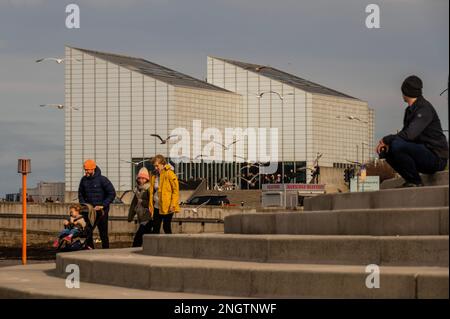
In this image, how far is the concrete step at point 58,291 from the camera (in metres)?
11.5

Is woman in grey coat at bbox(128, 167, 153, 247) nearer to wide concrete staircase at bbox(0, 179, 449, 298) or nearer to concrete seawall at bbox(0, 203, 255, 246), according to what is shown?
wide concrete staircase at bbox(0, 179, 449, 298)

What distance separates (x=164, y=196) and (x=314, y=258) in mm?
7714

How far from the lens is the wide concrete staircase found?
10805 mm

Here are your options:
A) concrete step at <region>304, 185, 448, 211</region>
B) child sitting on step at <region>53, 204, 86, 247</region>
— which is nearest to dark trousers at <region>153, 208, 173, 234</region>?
child sitting on step at <region>53, 204, 86, 247</region>

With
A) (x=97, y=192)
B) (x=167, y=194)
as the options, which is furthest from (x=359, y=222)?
(x=97, y=192)

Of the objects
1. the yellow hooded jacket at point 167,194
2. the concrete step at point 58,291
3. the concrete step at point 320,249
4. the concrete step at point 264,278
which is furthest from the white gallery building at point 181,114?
the concrete step at point 264,278

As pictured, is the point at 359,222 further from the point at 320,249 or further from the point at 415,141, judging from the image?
the point at 415,141

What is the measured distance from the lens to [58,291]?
39.4 feet

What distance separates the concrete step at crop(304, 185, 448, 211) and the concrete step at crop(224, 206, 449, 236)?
79cm

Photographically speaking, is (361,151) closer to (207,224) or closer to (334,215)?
(207,224)

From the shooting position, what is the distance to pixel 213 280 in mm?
11789

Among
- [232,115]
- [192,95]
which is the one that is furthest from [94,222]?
[232,115]

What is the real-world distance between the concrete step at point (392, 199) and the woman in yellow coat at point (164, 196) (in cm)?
Answer: 470

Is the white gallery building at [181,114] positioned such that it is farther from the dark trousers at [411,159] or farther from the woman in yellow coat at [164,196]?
the dark trousers at [411,159]
